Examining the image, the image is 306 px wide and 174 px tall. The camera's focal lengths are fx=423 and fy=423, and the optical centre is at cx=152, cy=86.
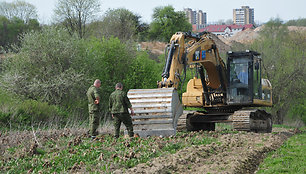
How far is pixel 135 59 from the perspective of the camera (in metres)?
37.2

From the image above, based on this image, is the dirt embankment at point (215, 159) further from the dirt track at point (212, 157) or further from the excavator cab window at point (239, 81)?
the excavator cab window at point (239, 81)

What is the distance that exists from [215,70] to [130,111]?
5474 mm

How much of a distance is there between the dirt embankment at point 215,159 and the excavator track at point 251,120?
3.31 m

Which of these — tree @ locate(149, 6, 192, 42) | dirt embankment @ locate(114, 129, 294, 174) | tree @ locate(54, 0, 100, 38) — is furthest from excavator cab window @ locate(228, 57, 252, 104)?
tree @ locate(149, 6, 192, 42)

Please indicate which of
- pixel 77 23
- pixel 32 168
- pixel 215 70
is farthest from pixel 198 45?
pixel 77 23

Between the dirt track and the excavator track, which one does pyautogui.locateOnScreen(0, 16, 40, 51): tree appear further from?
the dirt track

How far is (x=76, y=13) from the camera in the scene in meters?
48.1

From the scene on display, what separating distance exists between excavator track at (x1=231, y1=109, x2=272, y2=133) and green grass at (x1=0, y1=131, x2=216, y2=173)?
4484mm

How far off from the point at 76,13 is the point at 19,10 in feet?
63.7

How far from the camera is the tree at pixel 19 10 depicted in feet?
203

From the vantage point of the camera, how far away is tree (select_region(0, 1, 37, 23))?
62000 mm

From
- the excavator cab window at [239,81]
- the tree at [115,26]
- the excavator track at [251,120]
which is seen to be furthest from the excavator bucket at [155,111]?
the tree at [115,26]

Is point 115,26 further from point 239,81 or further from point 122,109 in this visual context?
point 122,109

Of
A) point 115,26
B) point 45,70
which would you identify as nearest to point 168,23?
point 115,26
